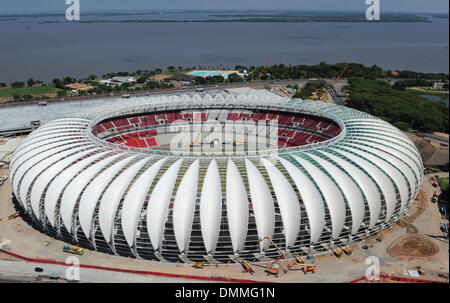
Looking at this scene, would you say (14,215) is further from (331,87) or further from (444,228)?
(331,87)

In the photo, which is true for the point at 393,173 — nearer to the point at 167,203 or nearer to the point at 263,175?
the point at 263,175

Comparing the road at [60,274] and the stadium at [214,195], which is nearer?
the road at [60,274]

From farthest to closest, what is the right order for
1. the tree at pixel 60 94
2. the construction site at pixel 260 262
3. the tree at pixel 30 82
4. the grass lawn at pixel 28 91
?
the tree at pixel 30 82, the grass lawn at pixel 28 91, the tree at pixel 60 94, the construction site at pixel 260 262

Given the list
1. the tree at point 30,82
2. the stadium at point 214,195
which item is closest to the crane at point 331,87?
the stadium at point 214,195

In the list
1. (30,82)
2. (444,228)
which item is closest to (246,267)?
(444,228)

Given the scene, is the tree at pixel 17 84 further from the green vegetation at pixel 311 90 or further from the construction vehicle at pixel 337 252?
the construction vehicle at pixel 337 252
